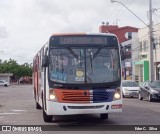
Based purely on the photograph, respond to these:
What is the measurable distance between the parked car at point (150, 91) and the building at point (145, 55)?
60.7ft

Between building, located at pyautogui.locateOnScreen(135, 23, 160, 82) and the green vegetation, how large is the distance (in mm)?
83605

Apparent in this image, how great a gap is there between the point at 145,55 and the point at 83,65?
41.9 m

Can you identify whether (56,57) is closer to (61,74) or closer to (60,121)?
(61,74)

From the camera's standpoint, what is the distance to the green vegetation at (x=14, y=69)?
139000mm

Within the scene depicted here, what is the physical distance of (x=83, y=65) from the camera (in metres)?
14.9

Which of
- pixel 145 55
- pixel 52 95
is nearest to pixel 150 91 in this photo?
pixel 52 95

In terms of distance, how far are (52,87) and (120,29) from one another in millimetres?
83662

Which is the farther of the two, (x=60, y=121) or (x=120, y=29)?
(x=120, y=29)

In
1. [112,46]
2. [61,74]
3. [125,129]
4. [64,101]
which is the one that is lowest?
[125,129]

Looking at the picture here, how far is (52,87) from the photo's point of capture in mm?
14680

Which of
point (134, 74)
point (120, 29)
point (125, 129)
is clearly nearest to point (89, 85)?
point (125, 129)

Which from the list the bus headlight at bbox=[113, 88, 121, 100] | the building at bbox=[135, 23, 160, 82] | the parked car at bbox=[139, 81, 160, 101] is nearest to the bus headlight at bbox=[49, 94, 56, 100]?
the bus headlight at bbox=[113, 88, 121, 100]

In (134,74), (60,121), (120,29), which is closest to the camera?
(60,121)

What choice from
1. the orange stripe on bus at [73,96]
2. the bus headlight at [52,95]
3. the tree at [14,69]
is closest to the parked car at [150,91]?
the orange stripe on bus at [73,96]
